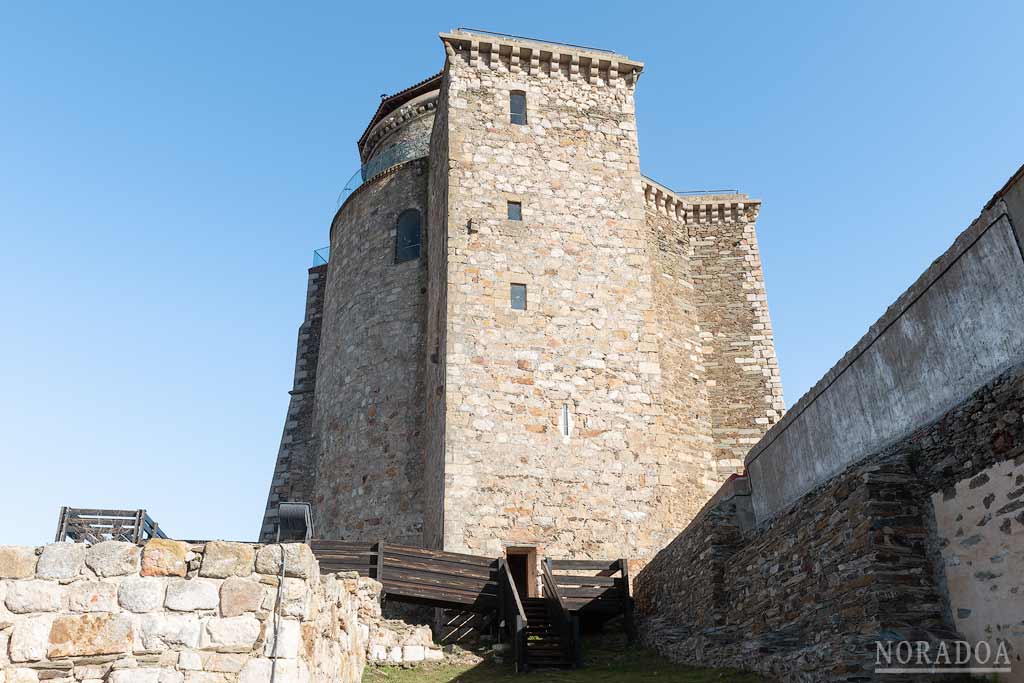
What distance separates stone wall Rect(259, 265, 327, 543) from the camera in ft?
71.1

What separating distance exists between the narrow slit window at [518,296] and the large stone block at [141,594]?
444 inches

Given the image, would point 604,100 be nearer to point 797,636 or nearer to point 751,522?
point 751,522

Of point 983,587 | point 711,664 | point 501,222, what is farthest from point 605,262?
point 983,587

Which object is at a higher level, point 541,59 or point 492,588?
point 541,59

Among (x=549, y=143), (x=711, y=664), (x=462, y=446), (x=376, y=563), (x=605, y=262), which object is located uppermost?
(x=549, y=143)

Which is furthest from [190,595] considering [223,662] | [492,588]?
[492,588]

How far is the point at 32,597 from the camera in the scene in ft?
17.6

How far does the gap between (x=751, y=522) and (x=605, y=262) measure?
737cm

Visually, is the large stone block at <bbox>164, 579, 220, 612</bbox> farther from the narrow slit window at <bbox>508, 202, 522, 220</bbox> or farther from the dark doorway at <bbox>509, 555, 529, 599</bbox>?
the narrow slit window at <bbox>508, 202, 522, 220</bbox>

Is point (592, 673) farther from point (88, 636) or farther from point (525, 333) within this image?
point (88, 636)

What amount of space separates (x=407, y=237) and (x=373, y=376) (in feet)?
12.4

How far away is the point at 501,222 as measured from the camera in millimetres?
16859

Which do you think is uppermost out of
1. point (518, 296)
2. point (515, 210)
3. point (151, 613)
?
point (515, 210)

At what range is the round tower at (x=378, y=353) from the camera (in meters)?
18.0
